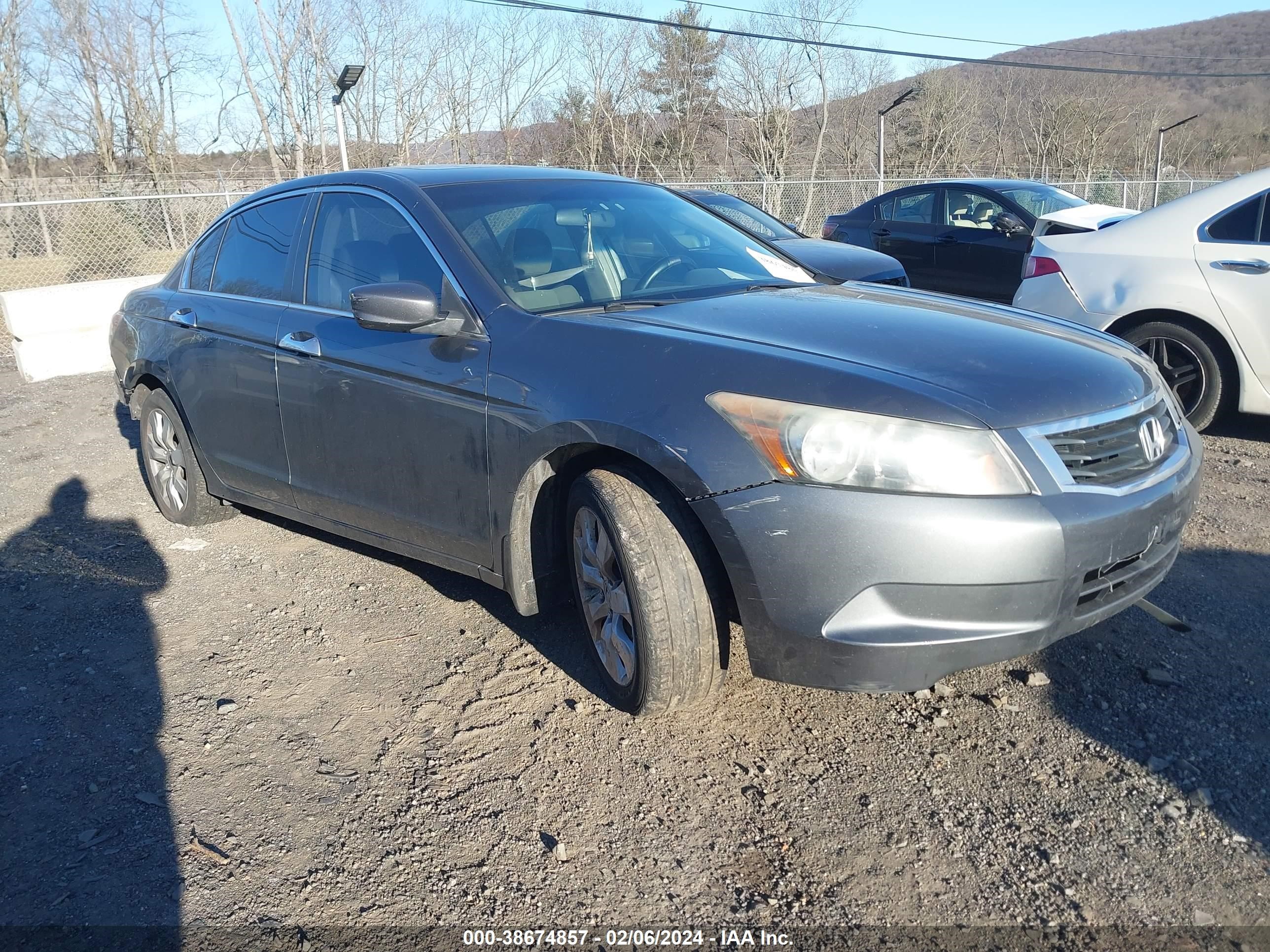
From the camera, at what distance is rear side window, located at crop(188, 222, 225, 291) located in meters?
4.70

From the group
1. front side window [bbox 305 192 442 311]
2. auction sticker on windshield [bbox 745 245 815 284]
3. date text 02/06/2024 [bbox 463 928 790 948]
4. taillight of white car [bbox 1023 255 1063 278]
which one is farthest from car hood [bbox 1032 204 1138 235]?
date text 02/06/2024 [bbox 463 928 790 948]

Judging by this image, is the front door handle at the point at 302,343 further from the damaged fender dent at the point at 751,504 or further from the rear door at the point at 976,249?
the rear door at the point at 976,249

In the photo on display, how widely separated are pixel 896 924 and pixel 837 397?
4.02 feet

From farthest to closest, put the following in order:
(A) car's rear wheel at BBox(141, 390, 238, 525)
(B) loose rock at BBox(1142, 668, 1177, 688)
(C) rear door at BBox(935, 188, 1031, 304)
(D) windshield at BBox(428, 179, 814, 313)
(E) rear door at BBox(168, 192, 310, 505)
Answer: (C) rear door at BBox(935, 188, 1031, 304), (A) car's rear wheel at BBox(141, 390, 238, 525), (E) rear door at BBox(168, 192, 310, 505), (D) windshield at BBox(428, 179, 814, 313), (B) loose rock at BBox(1142, 668, 1177, 688)

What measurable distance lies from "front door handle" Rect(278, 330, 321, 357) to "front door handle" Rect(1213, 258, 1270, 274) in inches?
188

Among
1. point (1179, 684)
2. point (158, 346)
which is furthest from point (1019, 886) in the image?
point (158, 346)

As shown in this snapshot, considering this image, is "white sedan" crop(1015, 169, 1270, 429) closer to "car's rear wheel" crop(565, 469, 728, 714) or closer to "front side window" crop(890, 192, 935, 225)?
"car's rear wheel" crop(565, 469, 728, 714)

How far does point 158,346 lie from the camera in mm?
4848

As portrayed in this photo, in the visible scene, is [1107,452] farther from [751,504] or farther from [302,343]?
[302,343]

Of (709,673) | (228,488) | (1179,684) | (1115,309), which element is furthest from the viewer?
(1115,309)

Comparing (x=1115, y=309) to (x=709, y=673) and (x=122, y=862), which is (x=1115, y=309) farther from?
(x=122, y=862)

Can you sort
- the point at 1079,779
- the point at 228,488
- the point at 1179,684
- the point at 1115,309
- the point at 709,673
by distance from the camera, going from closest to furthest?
the point at 1079,779 < the point at 709,673 < the point at 1179,684 < the point at 228,488 < the point at 1115,309

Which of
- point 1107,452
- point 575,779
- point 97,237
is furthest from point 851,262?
point 97,237

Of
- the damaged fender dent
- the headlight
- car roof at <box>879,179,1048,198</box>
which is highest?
car roof at <box>879,179,1048,198</box>
